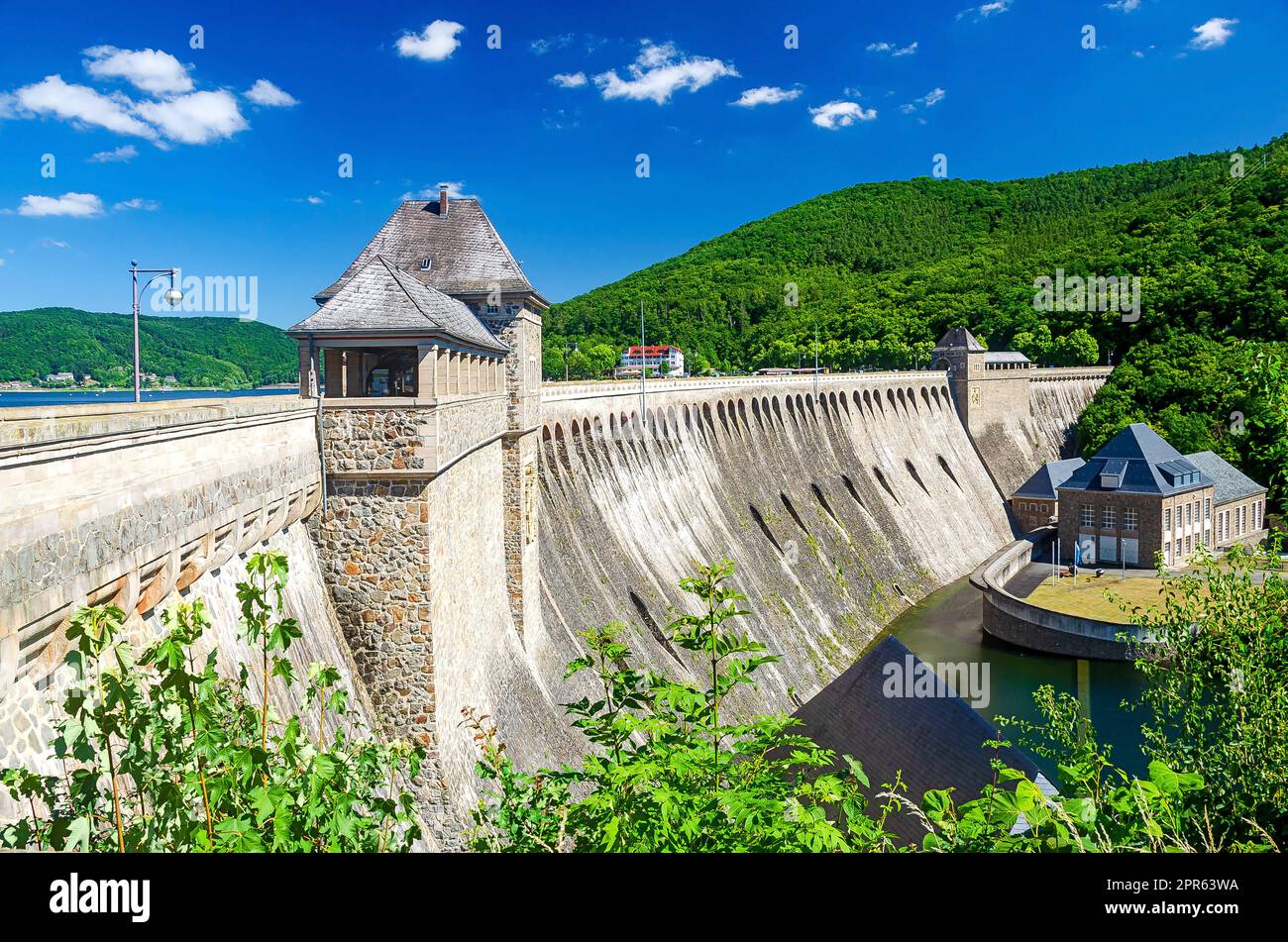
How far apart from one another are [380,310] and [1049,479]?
184 feet

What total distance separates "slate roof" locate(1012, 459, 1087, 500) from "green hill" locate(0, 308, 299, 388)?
49.0 metres

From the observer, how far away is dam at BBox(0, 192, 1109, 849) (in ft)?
26.1

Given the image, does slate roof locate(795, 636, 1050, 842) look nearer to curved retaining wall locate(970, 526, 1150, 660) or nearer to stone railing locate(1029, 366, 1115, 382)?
curved retaining wall locate(970, 526, 1150, 660)

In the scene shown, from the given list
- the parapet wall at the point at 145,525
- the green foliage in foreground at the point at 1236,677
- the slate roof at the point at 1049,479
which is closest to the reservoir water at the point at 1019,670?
the slate roof at the point at 1049,479

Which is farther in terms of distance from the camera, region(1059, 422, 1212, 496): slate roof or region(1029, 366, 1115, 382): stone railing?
region(1029, 366, 1115, 382): stone railing

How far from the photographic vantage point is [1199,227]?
302ft

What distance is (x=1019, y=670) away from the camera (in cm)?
3944

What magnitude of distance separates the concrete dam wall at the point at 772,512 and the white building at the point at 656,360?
27.3 metres

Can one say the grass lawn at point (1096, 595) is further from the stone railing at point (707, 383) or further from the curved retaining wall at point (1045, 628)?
the stone railing at point (707, 383)

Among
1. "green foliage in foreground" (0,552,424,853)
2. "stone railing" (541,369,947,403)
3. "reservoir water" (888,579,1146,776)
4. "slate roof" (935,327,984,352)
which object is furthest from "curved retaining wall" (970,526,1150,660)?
"green foliage in foreground" (0,552,424,853)

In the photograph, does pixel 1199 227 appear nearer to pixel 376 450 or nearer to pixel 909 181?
pixel 909 181

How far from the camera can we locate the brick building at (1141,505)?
162 ft

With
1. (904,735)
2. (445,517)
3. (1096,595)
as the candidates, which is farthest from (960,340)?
(445,517)

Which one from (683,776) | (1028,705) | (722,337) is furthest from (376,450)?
(722,337)
